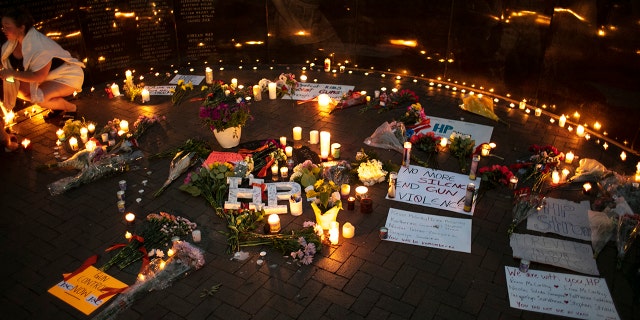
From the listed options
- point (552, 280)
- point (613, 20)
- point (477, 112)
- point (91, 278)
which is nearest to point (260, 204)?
point (91, 278)

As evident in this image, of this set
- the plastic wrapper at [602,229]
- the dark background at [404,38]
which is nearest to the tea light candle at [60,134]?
the dark background at [404,38]

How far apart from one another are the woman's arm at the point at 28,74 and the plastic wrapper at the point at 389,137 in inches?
214

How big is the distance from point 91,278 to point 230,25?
25.1 feet

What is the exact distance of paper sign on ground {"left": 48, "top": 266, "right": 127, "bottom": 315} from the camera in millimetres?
4945

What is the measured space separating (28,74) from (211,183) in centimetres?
412

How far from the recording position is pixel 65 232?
236 inches

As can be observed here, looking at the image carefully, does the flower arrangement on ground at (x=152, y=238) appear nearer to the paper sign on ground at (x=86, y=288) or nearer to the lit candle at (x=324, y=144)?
the paper sign on ground at (x=86, y=288)

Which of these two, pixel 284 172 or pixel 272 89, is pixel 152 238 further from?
pixel 272 89

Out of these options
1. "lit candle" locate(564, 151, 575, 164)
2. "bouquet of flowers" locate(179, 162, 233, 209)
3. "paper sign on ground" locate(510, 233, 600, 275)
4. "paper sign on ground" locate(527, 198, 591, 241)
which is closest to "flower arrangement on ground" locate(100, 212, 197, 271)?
"bouquet of flowers" locate(179, 162, 233, 209)

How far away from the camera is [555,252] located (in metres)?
A: 5.54

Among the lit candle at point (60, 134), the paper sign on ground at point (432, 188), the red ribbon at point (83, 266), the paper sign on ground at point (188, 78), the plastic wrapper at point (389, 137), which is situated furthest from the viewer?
the paper sign on ground at point (188, 78)

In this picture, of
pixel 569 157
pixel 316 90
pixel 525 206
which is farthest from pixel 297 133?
pixel 569 157

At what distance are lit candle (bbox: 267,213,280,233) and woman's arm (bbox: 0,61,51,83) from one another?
17.0ft

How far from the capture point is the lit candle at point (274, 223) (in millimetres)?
5789
